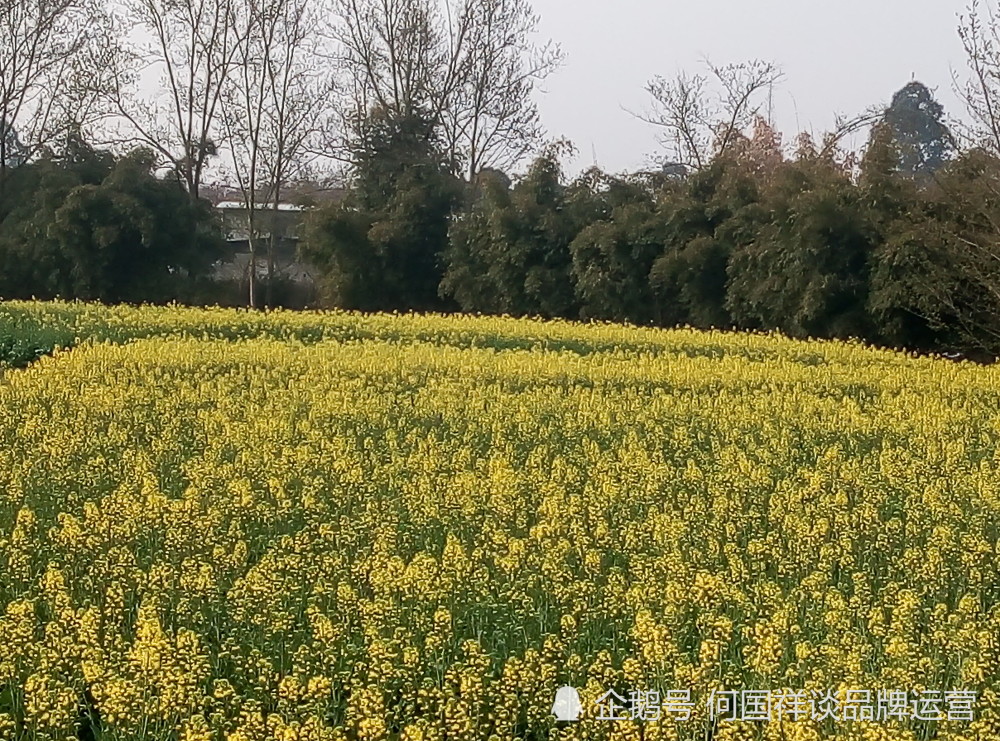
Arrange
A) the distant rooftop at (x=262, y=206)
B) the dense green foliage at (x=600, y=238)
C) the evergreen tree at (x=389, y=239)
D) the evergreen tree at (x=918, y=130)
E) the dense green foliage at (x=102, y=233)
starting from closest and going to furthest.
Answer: the dense green foliage at (x=600, y=238) < the evergreen tree at (x=918, y=130) < the evergreen tree at (x=389, y=239) < the dense green foliage at (x=102, y=233) < the distant rooftop at (x=262, y=206)

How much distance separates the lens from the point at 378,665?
3.42 m

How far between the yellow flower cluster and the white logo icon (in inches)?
1.8

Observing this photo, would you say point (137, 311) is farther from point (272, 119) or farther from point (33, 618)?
point (33, 618)

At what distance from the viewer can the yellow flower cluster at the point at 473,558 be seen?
3.38m

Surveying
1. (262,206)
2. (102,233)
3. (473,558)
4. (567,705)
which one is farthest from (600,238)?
(567,705)

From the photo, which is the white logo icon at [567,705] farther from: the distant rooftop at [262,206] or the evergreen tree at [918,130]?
the distant rooftop at [262,206]

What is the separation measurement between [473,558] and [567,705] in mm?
1293

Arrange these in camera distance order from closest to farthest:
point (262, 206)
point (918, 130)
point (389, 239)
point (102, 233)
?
point (389, 239), point (102, 233), point (262, 206), point (918, 130)

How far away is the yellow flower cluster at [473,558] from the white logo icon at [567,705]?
1.8 inches

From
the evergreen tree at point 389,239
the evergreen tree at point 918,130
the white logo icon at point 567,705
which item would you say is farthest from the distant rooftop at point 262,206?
the white logo icon at point 567,705

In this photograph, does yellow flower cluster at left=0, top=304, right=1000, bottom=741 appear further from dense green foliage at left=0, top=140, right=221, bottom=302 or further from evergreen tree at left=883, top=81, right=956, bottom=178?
dense green foliage at left=0, top=140, right=221, bottom=302

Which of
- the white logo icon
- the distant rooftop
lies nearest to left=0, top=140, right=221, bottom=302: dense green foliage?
the distant rooftop

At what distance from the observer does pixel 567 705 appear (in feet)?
11.0

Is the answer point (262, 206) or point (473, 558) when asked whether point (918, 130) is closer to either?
point (262, 206)
